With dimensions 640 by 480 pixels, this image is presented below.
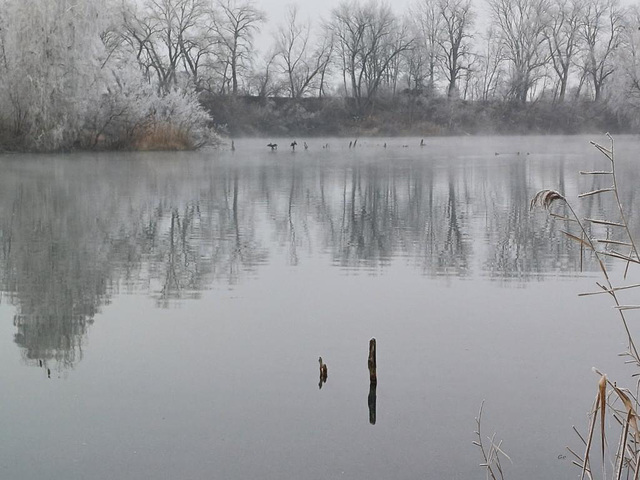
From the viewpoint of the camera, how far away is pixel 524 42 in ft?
214

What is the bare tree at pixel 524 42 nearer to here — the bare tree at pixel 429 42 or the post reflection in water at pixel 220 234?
the bare tree at pixel 429 42

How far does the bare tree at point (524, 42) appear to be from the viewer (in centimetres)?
6400

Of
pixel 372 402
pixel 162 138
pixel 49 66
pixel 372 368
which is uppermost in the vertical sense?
pixel 49 66

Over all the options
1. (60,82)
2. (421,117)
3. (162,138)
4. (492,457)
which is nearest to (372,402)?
(492,457)

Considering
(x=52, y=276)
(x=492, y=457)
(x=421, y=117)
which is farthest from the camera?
(x=421, y=117)

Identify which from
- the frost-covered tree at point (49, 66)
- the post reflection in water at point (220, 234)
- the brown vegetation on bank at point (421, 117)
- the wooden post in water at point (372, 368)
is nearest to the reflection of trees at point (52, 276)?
the post reflection in water at point (220, 234)

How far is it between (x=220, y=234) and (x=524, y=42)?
190ft

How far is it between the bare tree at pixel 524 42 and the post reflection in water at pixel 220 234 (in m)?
45.1

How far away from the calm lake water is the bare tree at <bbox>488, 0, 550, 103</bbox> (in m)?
54.2

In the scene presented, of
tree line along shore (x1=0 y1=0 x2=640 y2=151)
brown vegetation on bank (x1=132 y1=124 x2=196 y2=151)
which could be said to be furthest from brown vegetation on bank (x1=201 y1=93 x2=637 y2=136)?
brown vegetation on bank (x1=132 y1=124 x2=196 y2=151)

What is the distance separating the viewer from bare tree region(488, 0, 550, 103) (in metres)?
64.0

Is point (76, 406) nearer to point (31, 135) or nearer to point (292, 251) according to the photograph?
point (292, 251)

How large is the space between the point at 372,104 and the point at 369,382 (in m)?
59.2

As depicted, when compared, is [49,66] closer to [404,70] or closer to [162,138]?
[162,138]
